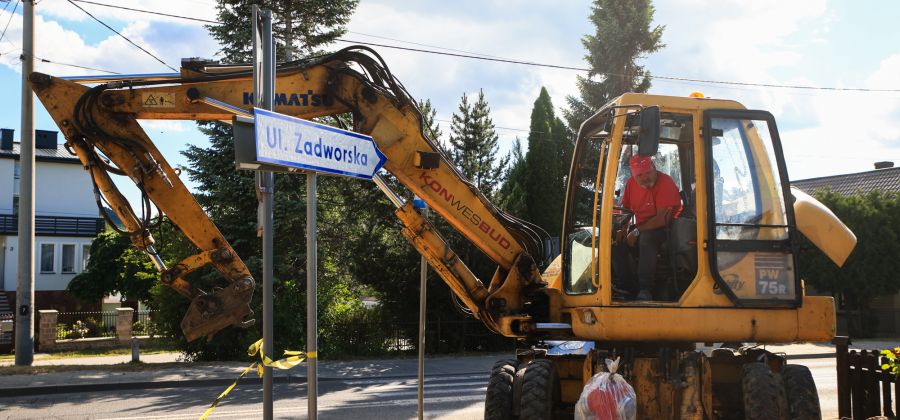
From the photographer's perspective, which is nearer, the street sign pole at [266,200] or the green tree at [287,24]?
the street sign pole at [266,200]

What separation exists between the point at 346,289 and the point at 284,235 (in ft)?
9.70

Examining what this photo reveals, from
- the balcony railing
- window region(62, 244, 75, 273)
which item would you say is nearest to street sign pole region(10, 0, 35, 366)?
the balcony railing

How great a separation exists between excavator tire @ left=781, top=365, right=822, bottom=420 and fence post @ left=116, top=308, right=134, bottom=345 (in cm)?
2593

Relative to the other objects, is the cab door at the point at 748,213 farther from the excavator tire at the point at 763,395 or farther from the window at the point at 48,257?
the window at the point at 48,257

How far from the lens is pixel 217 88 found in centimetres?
704

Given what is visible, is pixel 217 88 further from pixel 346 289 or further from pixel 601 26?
pixel 601 26

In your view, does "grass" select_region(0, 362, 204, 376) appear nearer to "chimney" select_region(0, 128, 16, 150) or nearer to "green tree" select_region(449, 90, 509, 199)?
"green tree" select_region(449, 90, 509, 199)

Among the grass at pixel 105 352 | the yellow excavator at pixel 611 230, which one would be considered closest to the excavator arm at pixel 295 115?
the yellow excavator at pixel 611 230

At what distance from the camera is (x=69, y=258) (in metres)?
42.5

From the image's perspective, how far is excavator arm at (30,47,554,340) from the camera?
6.59m

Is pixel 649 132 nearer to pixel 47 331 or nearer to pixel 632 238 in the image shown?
pixel 632 238

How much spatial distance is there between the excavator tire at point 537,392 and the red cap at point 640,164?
6.07 ft

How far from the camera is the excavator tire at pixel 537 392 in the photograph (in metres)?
5.89

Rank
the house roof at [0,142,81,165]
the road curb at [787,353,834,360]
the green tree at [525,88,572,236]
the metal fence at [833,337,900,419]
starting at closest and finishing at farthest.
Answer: the metal fence at [833,337,900,419], the road curb at [787,353,834,360], the green tree at [525,88,572,236], the house roof at [0,142,81,165]
